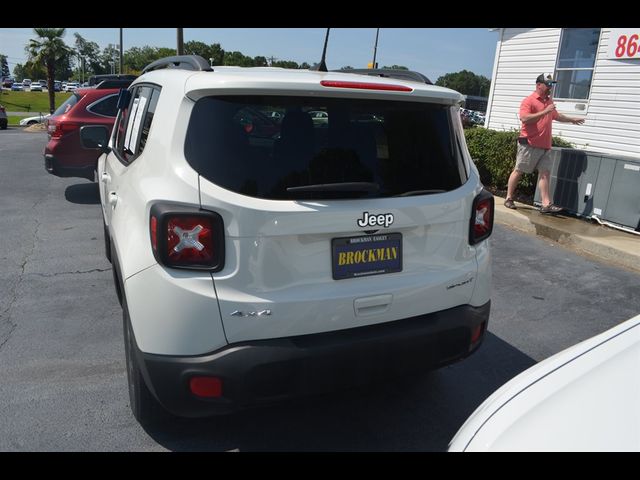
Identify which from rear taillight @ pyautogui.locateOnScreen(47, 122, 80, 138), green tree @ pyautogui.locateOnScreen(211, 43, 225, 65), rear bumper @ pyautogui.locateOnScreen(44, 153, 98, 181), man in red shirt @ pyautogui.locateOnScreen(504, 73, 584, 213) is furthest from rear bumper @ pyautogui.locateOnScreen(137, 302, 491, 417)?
green tree @ pyautogui.locateOnScreen(211, 43, 225, 65)

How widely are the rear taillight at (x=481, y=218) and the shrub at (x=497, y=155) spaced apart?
6.36 m

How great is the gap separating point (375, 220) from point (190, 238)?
831mm

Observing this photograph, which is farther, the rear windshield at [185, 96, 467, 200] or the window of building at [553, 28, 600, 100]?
the window of building at [553, 28, 600, 100]

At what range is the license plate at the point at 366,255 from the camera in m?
2.37

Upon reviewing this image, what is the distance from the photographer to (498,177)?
949 centimetres

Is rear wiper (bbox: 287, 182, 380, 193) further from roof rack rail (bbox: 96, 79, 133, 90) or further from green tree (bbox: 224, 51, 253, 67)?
green tree (bbox: 224, 51, 253, 67)

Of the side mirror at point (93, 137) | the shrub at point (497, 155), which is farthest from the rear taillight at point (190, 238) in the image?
the shrub at point (497, 155)

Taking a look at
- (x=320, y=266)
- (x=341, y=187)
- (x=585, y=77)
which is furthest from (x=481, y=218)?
(x=585, y=77)

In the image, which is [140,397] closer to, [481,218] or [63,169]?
[481,218]

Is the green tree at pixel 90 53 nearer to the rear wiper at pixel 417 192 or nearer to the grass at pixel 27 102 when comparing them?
the grass at pixel 27 102

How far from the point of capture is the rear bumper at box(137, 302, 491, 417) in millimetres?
2209

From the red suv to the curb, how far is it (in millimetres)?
6371
